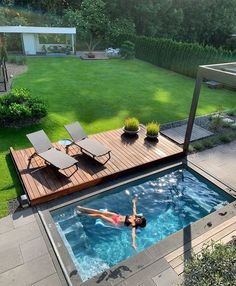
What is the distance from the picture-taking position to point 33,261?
516cm

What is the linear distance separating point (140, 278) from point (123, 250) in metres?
0.99

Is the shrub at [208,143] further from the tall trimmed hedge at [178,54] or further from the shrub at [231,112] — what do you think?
the tall trimmed hedge at [178,54]

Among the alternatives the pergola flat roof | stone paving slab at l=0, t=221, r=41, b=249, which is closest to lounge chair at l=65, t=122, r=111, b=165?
stone paving slab at l=0, t=221, r=41, b=249

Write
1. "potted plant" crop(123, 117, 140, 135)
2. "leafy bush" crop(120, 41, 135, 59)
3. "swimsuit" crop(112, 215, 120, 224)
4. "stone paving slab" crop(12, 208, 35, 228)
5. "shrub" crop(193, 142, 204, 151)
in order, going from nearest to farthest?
1. "stone paving slab" crop(12, 208, 35, 228)
2. "swimsuit" crop(112, 215, 120, 224)
3. "shrub" crop(193, 142, 204, 151)
4. "potted plant" crop(123, 117, 140, 135)
5. "leafy bush" crop(120, 41, 135, 59)

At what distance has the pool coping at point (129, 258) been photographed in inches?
190

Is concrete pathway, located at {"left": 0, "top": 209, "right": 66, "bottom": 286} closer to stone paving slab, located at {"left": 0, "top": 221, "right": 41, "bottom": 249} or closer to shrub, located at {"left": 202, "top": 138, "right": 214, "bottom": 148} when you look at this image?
stone paving slab, located at {"left": 0, "top": 221, "right": 41, "bottom": 249}

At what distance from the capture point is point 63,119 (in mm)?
11273

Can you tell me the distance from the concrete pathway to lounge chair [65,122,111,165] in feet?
8.42

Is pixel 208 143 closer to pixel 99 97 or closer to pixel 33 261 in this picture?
pixel 99 97

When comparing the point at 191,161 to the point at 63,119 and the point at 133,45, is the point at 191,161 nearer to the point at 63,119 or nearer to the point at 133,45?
the point at 63,119

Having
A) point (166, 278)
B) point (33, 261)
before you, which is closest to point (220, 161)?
point (166, 278)

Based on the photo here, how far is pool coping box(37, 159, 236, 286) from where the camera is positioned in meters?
4.82

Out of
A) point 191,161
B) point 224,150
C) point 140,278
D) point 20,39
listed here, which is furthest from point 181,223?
point 20,39

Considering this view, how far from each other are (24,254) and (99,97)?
34.0 feet
